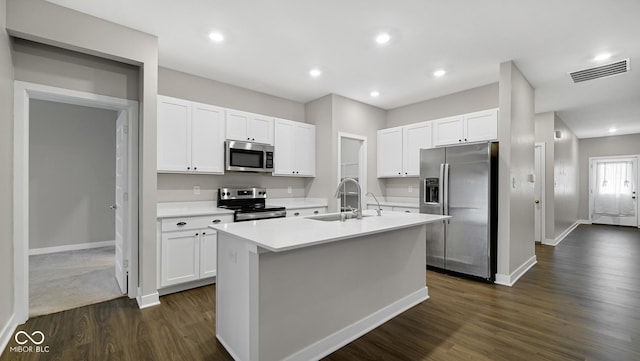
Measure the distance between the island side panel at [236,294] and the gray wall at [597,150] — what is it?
11.3 meters

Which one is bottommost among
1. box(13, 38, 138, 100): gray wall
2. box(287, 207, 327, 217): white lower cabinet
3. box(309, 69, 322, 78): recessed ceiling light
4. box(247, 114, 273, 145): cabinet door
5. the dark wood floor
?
the dark wood floor

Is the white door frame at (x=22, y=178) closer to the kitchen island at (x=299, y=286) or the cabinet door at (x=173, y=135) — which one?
the cabinet door at (x=173, y=135)

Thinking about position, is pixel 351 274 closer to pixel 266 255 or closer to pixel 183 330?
pixel 266 255

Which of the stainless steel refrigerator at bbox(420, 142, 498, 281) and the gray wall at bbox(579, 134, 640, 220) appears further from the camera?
the gray wall at bbox(579, 134, 640, 220)

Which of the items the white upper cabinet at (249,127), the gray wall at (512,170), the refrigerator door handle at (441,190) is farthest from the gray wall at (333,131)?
the gray wall at (512,170)

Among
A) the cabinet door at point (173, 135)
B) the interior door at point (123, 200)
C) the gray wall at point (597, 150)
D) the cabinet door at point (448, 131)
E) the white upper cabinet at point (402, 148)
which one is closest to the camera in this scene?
the interior door at point (123, 200)

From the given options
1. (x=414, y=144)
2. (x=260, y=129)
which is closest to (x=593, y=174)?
(x=414, y=144)

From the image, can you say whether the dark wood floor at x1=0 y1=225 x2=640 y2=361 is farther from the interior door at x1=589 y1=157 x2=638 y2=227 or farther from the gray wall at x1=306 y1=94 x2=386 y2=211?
the interior door at x1=589 y1=157 x2=638 y2=227

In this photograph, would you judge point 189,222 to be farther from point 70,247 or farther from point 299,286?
point 70,247

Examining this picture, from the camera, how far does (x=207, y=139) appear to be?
3.86m

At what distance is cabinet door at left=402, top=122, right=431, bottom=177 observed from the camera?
15.9 feet

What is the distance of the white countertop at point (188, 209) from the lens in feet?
10.6
